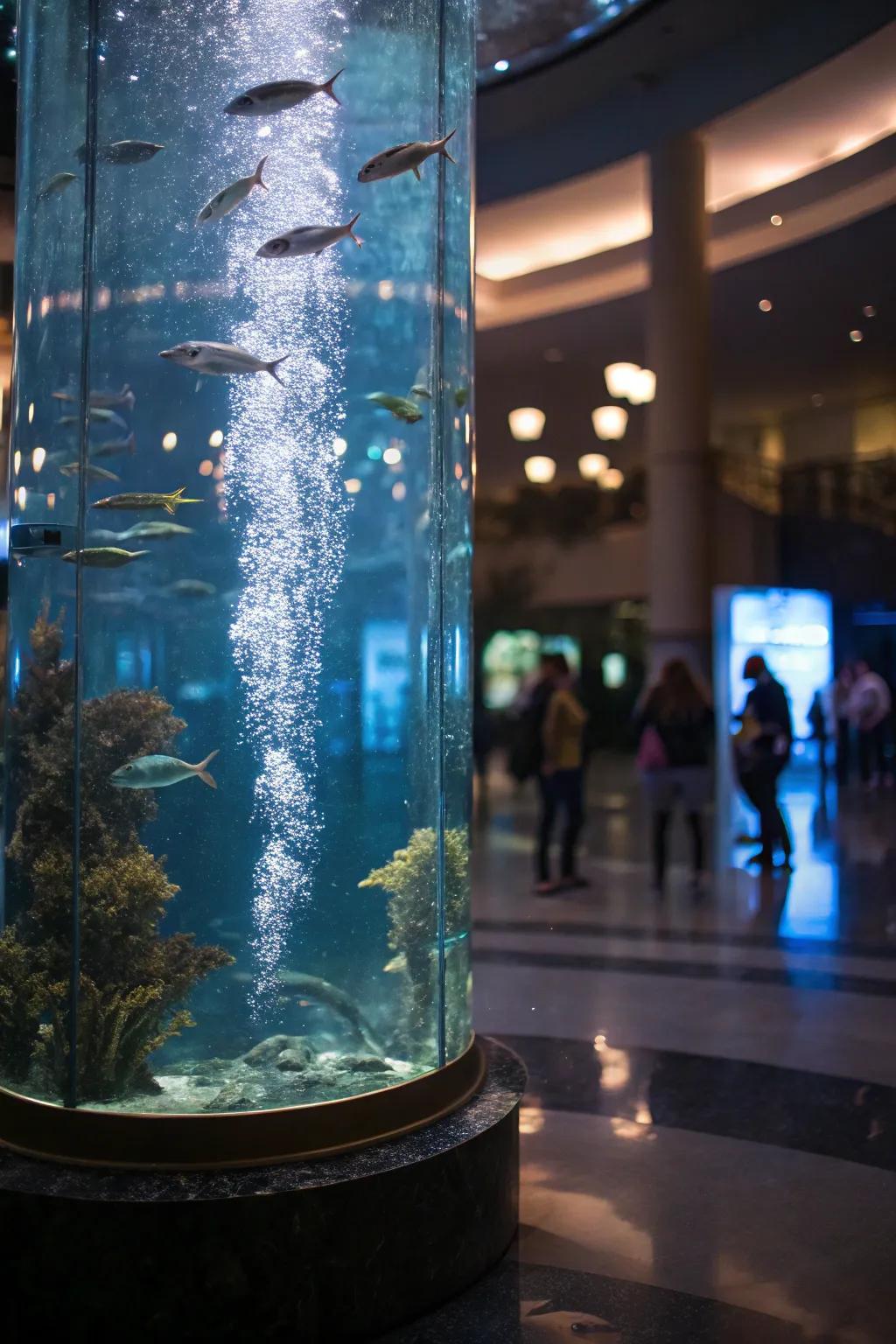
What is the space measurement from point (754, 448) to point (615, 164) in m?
13.7

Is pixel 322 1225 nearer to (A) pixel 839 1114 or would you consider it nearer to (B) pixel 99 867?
(B) pixel 99 867

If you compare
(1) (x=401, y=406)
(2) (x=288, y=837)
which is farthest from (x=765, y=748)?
(2) (x=288, y=837)

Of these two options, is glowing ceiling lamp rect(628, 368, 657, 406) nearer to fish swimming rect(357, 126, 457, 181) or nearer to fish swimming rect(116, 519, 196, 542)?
fish swimming rect(357, 126, 457, 181)

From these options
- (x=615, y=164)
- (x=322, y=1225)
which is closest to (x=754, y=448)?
(x=615, y=164)

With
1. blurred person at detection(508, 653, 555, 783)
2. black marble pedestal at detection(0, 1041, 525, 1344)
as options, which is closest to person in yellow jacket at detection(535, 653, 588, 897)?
blurred person at detection(508, 653, 555, 783)

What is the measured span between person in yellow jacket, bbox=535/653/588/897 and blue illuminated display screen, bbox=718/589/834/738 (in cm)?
712

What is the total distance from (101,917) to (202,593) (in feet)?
2.78

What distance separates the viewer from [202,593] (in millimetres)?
3074

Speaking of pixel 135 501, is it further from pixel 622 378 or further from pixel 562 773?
pixel 622 378

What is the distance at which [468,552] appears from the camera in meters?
3.58

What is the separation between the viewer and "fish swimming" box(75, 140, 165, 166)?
304 centimetres

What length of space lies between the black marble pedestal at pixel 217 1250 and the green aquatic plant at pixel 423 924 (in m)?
0.48

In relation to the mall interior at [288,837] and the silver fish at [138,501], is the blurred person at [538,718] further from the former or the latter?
the silver fish at [138,501]

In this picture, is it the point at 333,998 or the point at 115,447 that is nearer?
the point at 115,447
